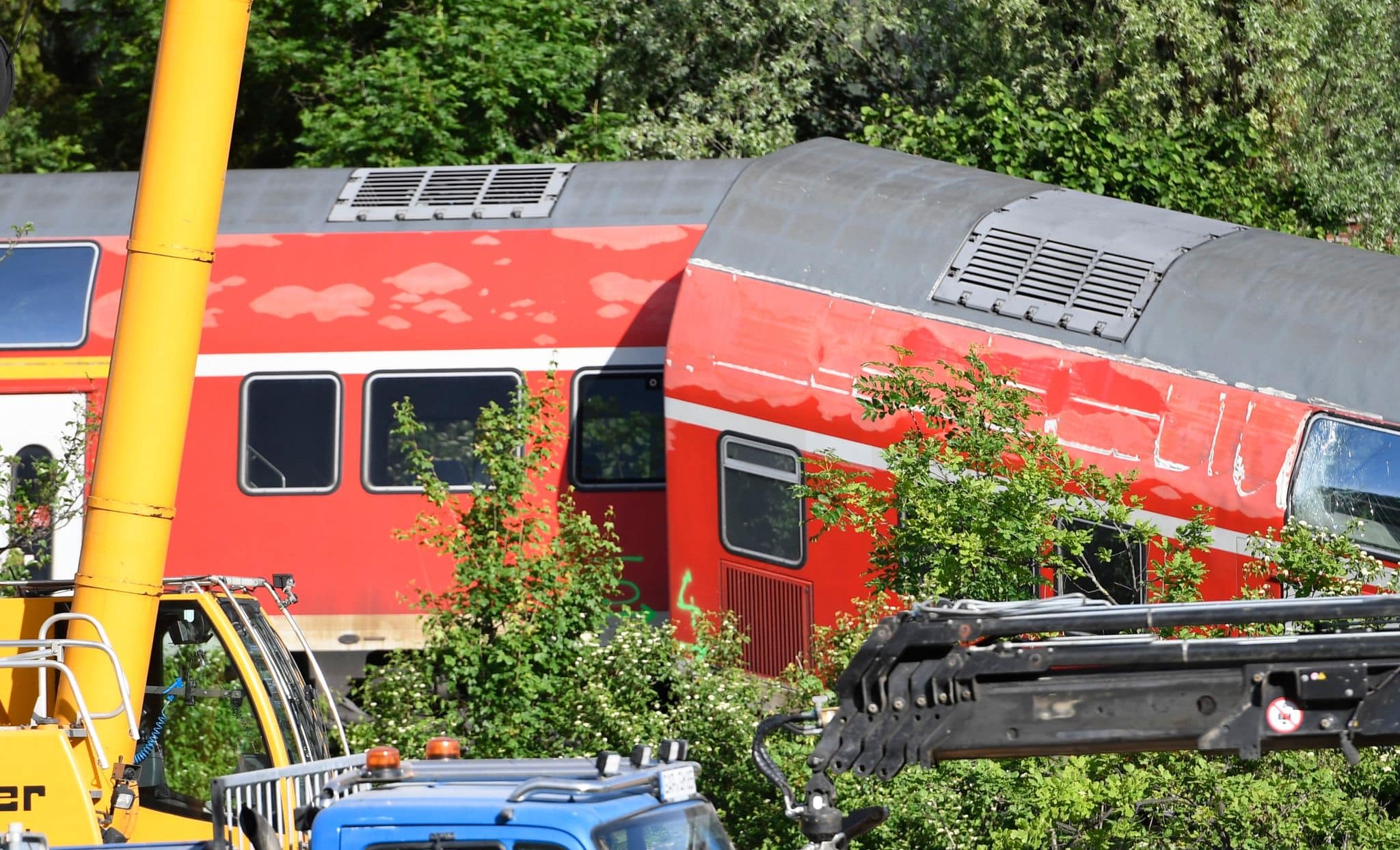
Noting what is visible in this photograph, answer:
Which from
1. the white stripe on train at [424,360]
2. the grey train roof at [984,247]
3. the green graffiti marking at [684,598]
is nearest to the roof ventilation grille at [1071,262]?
the grey train roof at [984,247]

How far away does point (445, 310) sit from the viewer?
45.1 ft

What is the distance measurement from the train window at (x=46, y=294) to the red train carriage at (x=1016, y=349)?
5.03 meters

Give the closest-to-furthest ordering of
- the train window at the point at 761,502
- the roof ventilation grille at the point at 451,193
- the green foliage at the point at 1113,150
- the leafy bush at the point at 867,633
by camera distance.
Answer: the leafy bush at the point at 867,633 → the train window at the point at 761,502 → the roof ventilation grille at the point at 451,193 → the green foliage at the point at 1113,150

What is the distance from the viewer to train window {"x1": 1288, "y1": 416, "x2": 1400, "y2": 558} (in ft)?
33.9

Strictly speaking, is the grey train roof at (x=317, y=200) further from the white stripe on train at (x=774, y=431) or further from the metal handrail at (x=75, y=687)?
the metal handrail at (x=75, y=687)

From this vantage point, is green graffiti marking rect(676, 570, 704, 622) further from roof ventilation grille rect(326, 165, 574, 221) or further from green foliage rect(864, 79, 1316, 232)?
green foliage rect(864, 79, 1316, 232)

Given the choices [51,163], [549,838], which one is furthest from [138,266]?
[51,163]

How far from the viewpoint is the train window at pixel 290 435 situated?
13.8 meters

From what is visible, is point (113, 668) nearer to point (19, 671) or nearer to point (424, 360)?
point (19, 671)

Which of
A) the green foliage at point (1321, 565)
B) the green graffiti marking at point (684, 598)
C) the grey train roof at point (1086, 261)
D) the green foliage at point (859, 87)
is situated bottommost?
the green graffiti marking at point (684, 598)

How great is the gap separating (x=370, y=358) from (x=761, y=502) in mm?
3480

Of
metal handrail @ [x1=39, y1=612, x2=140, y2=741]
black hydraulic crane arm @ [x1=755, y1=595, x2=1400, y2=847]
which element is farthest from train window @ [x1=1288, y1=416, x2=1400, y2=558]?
metal handrail @ [x1=39, y1=612, x2=140, y2=741]

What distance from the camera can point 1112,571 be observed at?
11.0 metres

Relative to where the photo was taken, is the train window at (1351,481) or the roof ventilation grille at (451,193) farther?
the roof ventilation grille at (451,193)
